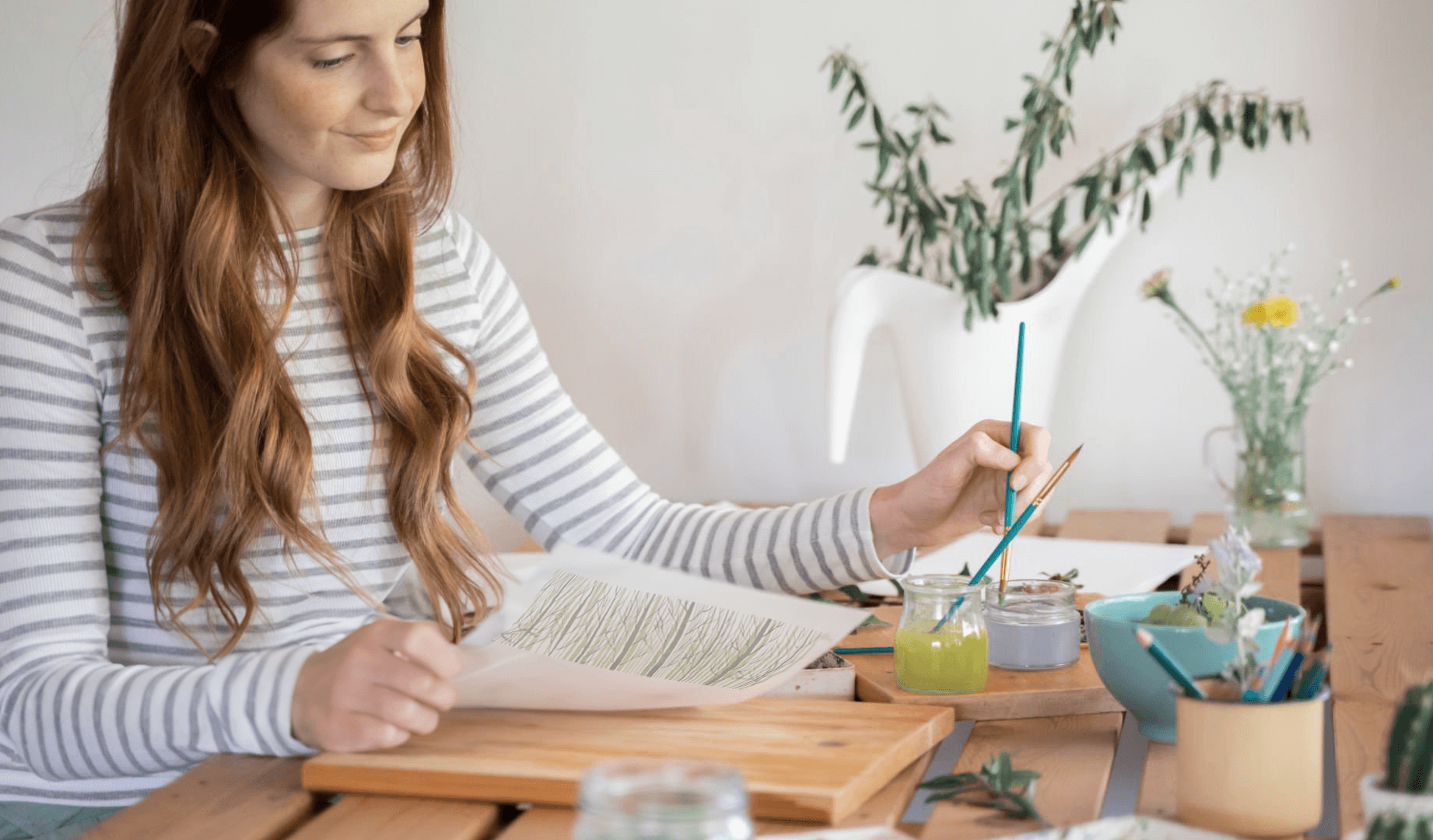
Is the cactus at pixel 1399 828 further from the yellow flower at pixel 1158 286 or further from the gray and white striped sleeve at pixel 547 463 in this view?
the yellow flower at pixel 1158 286

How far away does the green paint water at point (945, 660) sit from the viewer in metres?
0.88

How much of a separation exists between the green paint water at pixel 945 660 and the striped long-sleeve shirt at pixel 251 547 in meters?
0.22

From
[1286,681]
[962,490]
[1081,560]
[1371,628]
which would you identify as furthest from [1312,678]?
[1081,560]

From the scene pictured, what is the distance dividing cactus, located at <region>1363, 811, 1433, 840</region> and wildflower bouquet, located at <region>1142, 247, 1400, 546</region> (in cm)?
96

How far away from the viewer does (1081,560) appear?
136 centimetres

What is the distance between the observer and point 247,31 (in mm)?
964

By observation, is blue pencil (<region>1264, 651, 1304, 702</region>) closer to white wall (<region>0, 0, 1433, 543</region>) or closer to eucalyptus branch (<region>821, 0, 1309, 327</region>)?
eucalyptus branch (<region>821, 0, 1309, 327</region>)

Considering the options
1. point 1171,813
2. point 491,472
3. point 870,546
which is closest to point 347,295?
point 491,472

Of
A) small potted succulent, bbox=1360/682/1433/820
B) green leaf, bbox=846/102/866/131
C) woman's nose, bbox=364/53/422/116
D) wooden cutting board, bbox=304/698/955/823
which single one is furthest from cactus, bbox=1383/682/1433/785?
green leaf, bbox=846/102/866/131

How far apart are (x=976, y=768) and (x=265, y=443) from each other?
23.1 inches

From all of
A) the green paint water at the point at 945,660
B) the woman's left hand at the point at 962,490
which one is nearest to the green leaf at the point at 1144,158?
the woman's left hand at the point at 962,490

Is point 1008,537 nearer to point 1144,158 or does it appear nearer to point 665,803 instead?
point 665,803

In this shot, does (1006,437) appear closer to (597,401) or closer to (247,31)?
(247,31)

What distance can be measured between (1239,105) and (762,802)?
126cm
